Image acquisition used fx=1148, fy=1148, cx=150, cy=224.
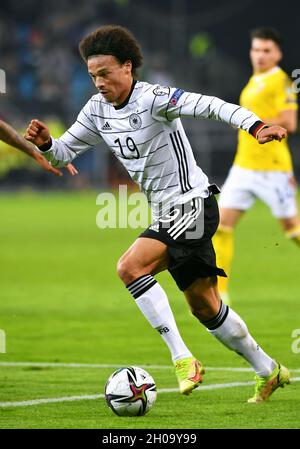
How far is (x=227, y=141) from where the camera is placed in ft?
124

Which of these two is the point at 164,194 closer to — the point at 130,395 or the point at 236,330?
the point at 236,330

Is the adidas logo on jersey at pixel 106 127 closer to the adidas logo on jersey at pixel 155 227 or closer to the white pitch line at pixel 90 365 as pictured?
the adidas logo on jersey at pixel 155 227

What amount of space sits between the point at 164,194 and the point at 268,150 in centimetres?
529

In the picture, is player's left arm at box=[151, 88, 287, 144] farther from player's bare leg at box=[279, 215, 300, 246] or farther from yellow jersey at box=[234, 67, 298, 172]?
player's bare leg at box=[279, 215, 300, 246]

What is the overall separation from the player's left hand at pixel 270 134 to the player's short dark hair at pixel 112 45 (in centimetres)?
111

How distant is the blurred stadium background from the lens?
37.1 m

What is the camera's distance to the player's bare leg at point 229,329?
715 centimetres

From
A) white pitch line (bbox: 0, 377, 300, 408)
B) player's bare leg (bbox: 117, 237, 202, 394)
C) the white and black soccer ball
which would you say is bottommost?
white pitch line (bbox: 0, 377, 300, 408)

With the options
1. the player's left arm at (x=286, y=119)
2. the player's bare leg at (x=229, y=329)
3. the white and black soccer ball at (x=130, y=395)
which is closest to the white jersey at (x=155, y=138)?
the player's bare leg at (x=229, y=329)

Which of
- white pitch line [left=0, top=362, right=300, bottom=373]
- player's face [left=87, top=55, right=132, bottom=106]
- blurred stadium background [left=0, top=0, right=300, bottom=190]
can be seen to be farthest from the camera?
blurred stadium background [left=0, top=0, right=300, bottom=190]

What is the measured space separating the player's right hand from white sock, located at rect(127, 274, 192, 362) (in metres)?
1.19

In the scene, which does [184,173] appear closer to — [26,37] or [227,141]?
[227,141]

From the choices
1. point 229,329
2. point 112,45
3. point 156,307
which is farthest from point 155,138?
point 229,329

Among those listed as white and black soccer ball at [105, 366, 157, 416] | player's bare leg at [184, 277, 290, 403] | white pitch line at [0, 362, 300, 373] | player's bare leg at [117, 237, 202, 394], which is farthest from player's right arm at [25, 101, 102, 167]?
white pitch line at [0, 362, 300, 373]
